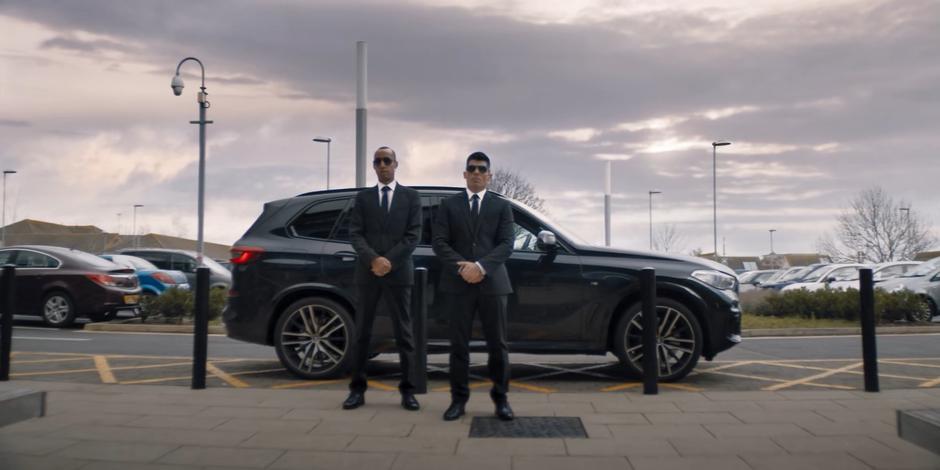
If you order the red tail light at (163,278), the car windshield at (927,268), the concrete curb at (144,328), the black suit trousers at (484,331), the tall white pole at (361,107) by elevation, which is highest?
the tall white pole at (361,107)

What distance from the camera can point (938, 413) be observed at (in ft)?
16.3

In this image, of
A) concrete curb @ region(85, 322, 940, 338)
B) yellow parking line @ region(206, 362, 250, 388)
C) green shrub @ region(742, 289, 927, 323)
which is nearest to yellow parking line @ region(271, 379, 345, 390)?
yellow parking line @ region(206, 362, 250, 388)

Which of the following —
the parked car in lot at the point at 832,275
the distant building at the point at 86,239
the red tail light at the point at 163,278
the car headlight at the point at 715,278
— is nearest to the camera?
the car headlight at the point at 715,278

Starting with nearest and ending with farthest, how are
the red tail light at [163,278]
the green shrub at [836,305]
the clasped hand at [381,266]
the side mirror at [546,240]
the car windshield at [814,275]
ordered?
the clasped hand at [381,266], the side mirror at [546,240], the green shrub at [836,305], the red tail light at [163,278], the car windshield at [814,275]

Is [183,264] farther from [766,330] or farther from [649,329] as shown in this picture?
[649,329]

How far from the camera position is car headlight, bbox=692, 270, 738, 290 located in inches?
300

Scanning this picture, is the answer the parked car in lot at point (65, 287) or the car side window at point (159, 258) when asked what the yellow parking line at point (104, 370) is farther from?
the car side window at point (159, 258)

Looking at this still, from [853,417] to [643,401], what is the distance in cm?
149

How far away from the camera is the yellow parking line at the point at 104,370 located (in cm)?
798

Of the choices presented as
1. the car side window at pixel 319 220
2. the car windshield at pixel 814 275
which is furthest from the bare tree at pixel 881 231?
the car side window at pixel 319 220

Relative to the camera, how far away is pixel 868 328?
682 cm

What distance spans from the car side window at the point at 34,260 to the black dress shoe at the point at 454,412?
12.2m

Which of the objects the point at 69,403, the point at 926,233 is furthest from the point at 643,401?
the point at 926,233

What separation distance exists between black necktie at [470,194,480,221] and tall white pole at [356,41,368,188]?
6669mm
